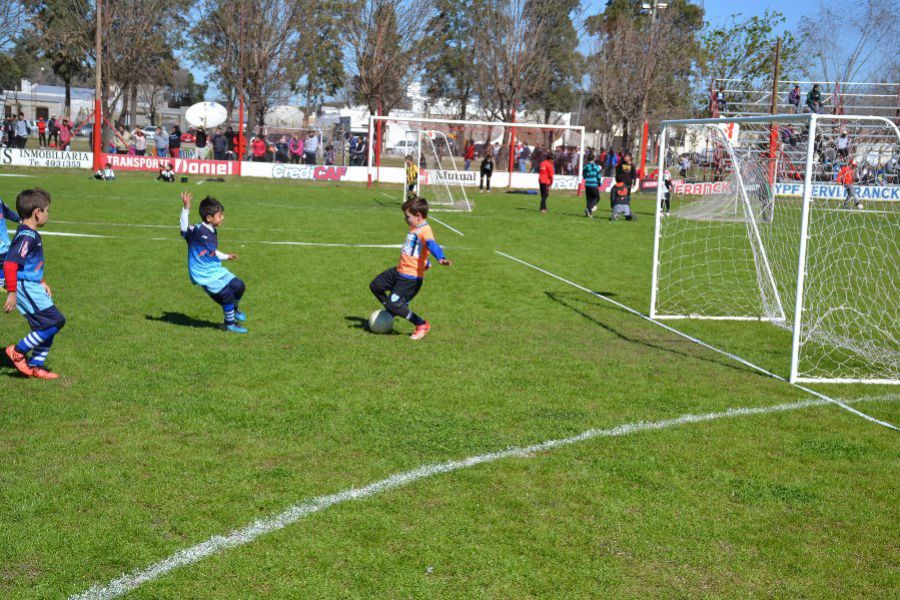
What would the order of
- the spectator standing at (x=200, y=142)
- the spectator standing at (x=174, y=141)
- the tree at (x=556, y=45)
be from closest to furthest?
the spectator standing at (x=174, y=141)
the spectator standing at (x=200, y=142)
the tree at (x=556, y=45)

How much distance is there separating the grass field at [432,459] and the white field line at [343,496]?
3 centimetres

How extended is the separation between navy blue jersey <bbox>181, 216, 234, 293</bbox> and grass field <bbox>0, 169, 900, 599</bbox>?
63 cm

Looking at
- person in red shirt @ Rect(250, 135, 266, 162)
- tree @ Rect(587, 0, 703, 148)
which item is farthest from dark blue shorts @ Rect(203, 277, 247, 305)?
tree @ Rect(587, 0, 703, 148)

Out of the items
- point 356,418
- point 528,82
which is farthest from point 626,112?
point 356,418

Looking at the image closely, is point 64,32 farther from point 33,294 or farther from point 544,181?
point 33,294

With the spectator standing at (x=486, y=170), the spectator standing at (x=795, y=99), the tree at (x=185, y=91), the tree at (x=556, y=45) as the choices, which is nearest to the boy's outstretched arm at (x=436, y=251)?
the spectator standing at (x=795, y=99)

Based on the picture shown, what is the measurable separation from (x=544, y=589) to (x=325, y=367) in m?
4.63

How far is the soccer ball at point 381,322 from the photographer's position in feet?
33.6

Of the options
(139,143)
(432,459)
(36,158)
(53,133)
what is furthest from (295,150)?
(432,459)

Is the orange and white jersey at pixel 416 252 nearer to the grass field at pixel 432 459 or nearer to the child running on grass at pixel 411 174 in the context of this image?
the grass field at pixel 432 459

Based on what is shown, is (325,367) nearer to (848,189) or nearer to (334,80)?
(848,189)

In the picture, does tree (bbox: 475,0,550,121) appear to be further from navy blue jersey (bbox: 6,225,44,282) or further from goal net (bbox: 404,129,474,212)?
navy blue jersey (bbox: 6,225,44,282)

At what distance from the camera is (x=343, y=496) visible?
543 cm

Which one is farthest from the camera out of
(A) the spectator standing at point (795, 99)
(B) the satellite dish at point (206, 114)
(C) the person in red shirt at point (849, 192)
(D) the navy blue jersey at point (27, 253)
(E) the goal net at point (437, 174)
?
(B) the satellite dish at point (206, 114)
